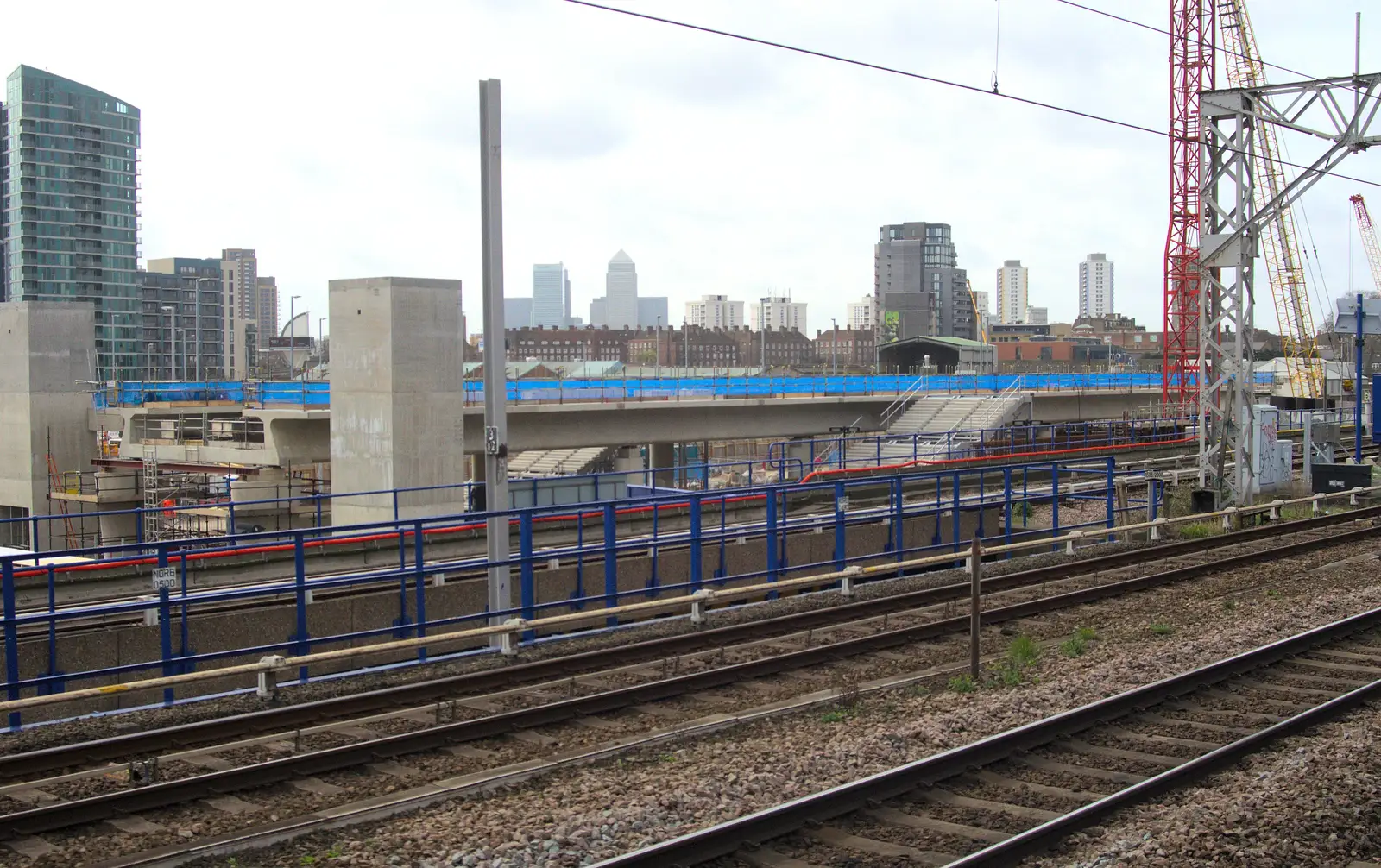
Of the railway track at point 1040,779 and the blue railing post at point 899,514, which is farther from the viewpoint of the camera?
the blue railing post at point 899,514

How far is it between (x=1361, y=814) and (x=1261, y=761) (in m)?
1.29

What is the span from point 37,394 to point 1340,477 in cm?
3644

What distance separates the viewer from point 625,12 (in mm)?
12422

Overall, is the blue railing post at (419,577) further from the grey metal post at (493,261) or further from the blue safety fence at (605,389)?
the blue safety fence at (605,389)

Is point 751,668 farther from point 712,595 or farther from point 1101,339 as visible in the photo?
point 1101,339

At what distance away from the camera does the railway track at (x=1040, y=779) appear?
7230 mm

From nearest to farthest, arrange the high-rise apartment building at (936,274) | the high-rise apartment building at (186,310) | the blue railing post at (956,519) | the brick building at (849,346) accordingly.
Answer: the blue railing post at (956,519) → the high-rise apartment building at (186,310) → the brick building at (849,346) → the high-rise apartment building at (936,274)

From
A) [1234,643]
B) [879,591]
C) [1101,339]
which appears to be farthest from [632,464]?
[1101,339]

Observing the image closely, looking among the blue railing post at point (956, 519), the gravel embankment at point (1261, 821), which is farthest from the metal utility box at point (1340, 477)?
the gravel embankment at point (1261, 821)

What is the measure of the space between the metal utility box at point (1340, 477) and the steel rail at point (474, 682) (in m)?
13.6

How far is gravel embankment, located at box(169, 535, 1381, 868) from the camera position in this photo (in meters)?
7.40

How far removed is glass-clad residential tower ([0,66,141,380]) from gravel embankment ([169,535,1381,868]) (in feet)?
419

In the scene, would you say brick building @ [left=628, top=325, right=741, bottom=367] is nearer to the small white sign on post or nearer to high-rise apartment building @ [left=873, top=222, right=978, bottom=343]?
high-rise apartment building @ [left=873, top=222, right=978, bottom=343]

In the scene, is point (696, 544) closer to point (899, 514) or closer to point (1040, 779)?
point (899, 514)
